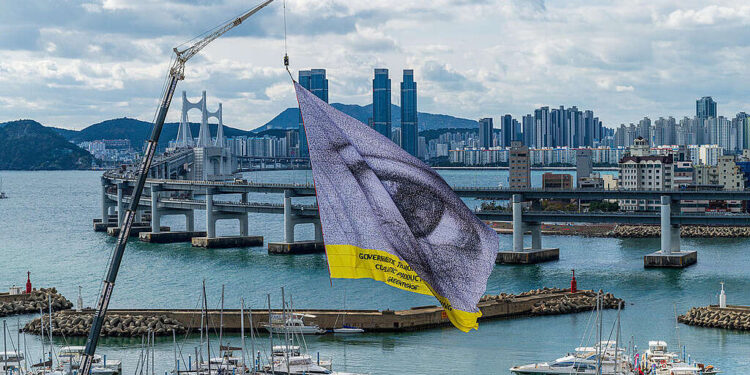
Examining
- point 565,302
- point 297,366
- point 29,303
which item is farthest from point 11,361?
point 565,302

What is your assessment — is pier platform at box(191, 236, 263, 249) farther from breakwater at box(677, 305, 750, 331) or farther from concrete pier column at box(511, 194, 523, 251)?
breakwater at box(677, 305, 750, 331)

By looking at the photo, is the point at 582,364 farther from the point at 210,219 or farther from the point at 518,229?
the point at 210,219

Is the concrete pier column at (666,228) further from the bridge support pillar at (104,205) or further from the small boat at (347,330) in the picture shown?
the bridge support pillar at (104,205)

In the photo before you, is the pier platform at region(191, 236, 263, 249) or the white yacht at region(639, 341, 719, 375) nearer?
the white yacht at region(639, 341, 719, 375)

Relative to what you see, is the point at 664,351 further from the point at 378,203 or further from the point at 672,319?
the point at 378,203

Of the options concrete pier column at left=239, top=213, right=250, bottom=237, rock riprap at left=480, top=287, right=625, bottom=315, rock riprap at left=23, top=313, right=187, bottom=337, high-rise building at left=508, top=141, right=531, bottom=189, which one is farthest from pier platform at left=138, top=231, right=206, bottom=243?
high-rise building at left=508, top=141, right=531, bottom=189

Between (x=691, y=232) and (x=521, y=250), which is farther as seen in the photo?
(x=691, y=232)

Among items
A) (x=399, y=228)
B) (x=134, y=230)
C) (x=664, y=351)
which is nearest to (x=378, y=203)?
(x=399, y=228)
